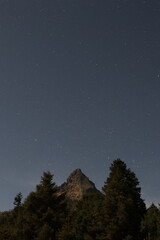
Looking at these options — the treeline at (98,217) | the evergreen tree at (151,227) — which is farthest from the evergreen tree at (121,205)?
the evergreen tree at (151,227)

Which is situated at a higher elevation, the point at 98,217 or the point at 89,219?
the point at 89,219

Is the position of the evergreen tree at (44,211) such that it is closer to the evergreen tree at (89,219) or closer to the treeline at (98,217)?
the treeline at (98,217)

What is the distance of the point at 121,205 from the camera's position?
143 feet

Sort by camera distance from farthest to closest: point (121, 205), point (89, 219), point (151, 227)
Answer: point (89, 219)
point (151, 227)
point (121, 205)

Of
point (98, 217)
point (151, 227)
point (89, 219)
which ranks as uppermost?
point (89, 219)

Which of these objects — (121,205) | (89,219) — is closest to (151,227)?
(121,205)

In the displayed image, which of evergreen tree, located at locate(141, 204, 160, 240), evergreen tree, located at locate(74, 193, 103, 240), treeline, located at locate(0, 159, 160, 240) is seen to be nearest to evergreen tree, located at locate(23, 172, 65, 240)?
treeline, located at locate(0, 159, 160, 240)

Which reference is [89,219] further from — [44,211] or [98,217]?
[44,211]

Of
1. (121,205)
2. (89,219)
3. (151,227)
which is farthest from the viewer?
(89,219)

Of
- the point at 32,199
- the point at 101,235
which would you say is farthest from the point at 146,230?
the point at 32,199

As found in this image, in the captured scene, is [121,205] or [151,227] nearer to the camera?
[121,205]

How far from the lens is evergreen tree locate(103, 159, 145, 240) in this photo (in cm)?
4300

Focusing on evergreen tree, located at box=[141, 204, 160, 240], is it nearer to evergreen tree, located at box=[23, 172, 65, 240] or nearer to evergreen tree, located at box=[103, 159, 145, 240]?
evergreen tree, located at box=[103, 159, 145, 240]

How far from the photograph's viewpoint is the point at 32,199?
44.3 meters
